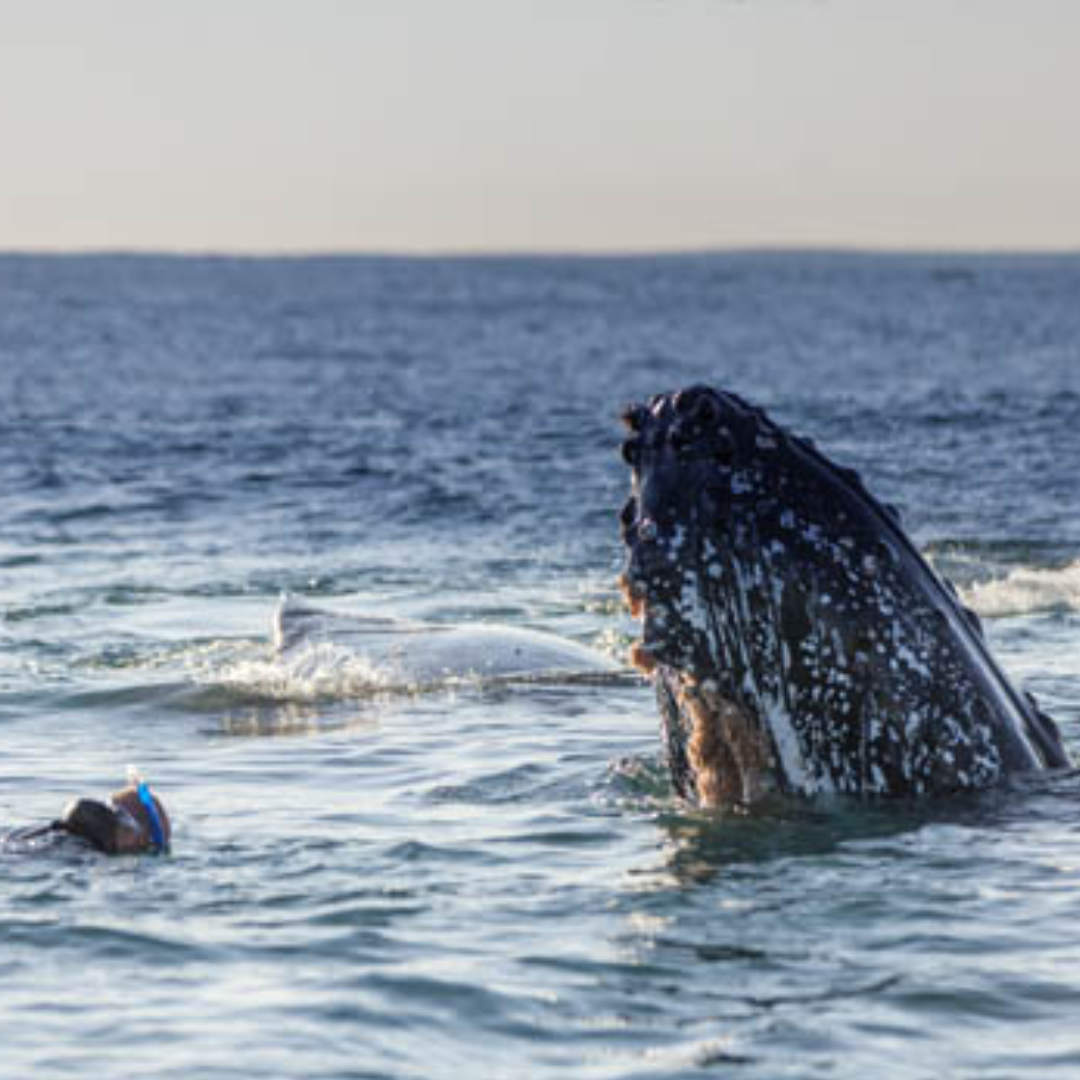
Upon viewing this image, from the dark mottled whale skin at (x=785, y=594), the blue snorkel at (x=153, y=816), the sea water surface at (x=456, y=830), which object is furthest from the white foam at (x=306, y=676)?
the dark mottled whale skin at (x=785, y=594)

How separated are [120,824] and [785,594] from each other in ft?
8.07

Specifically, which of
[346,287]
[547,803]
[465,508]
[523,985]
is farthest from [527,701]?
[346,287]

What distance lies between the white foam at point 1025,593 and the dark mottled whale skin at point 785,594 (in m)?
7.81

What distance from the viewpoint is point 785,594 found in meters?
7.89

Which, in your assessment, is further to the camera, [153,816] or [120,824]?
[153,816]

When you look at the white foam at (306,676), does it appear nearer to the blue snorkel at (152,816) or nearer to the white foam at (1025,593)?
the white foam at (1025,593)

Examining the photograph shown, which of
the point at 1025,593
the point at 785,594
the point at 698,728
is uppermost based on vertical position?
the point at 785,594

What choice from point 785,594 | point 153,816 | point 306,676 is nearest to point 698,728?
point 785,594

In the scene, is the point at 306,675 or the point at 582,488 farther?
the point at 582,488

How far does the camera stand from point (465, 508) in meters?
23.7

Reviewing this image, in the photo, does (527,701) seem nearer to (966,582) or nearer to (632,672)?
(632,672)

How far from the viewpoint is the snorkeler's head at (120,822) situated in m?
8.81

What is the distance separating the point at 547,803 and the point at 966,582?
27.7ft

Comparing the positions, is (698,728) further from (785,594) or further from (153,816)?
(153,816)
